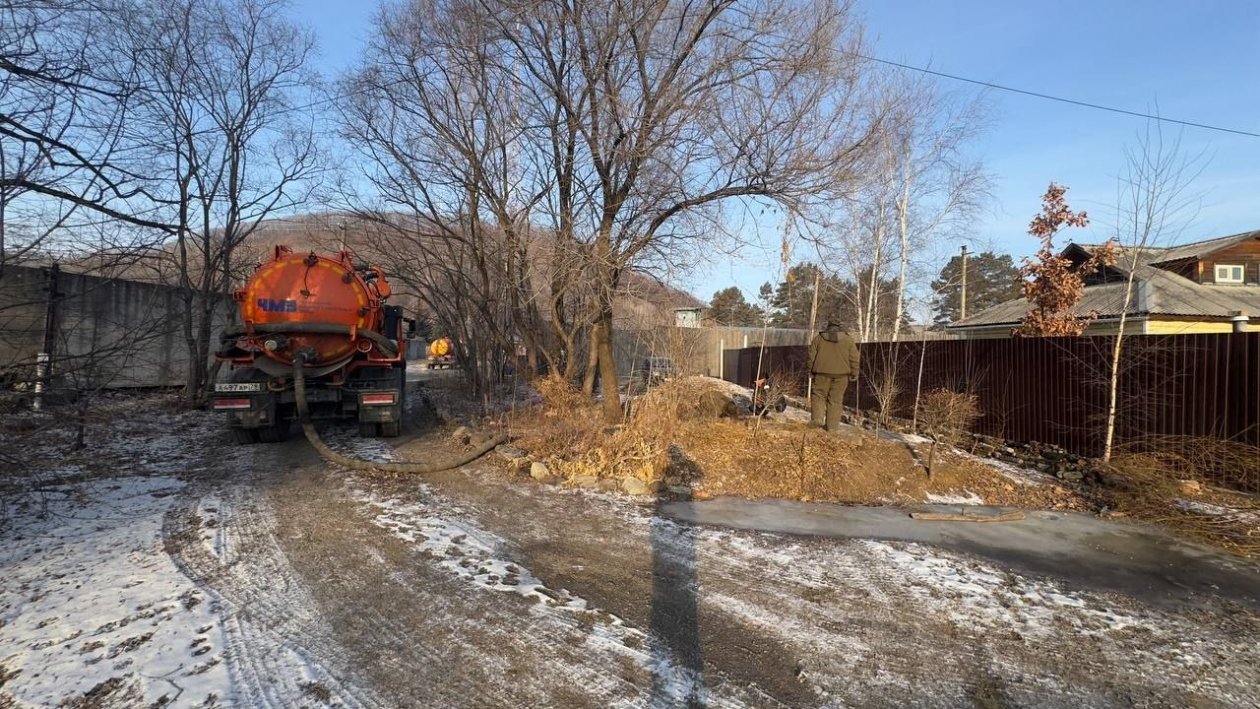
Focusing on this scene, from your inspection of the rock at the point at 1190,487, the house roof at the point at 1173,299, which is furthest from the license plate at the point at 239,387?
the house roof at the point at 1173,299

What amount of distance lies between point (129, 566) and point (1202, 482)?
1121 centimetres

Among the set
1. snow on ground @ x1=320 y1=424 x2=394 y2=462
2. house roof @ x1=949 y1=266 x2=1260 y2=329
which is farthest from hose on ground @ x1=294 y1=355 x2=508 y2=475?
house roof @ x1=949 y1=266 x2=1260 y2=329

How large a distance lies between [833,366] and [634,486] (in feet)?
13.3

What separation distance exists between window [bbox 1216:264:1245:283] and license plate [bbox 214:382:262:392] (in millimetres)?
29764

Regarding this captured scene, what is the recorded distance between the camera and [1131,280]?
323 inches

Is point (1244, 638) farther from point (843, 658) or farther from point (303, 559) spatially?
point (303, 559)

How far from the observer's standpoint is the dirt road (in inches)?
118

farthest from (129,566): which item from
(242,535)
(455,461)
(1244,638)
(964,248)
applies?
(964,248)

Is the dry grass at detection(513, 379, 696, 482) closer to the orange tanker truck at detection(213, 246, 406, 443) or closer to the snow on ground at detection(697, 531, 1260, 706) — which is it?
the orange tanker truck at detection(213, 246, 406, 443)

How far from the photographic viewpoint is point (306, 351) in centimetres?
887

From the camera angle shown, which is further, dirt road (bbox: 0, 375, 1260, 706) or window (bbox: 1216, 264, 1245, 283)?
window (bbox: 1216, 264, 1245, 283)

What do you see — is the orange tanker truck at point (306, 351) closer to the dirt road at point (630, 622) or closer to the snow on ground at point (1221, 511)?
the dirt road at point (630, 622)

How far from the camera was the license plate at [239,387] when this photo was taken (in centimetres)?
858

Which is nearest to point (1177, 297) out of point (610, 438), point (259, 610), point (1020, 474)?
point (1020, 474)
